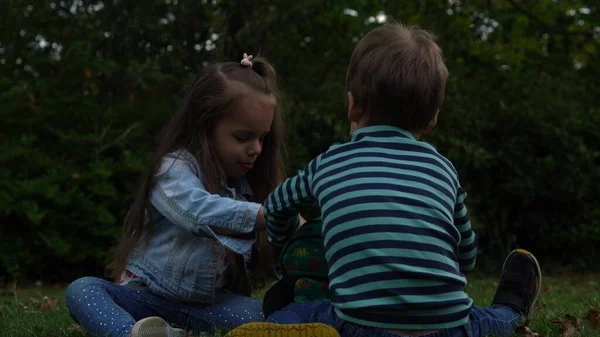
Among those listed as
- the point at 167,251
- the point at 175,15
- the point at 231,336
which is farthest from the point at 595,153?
the point at 231,336

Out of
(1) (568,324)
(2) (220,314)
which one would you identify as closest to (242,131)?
(2) (220,314)

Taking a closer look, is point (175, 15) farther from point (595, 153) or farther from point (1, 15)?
point (595, 153)

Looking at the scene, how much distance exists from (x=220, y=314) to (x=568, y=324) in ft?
4.69

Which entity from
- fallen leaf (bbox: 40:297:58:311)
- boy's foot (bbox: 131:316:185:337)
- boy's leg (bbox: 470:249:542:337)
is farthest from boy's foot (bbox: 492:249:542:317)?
fallen leaf (bbox: 40:297:58:311)

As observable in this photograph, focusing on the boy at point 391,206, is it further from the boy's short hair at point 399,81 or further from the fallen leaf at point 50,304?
the fallen leaf at point 50,304

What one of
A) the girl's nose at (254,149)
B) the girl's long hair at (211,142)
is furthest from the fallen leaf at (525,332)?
the girl's nose at (254,149)

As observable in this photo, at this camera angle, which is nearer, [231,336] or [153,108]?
[231,336]

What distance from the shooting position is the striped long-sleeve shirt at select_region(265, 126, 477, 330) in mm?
2699

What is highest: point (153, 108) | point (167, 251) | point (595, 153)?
point (167, 251)

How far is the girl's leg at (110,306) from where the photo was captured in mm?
3377

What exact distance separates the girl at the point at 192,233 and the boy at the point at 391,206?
2.20 feet

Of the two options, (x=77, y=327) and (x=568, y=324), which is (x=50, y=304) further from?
(x=568, y=324)

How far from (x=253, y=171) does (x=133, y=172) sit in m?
3.61

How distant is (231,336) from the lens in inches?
109
